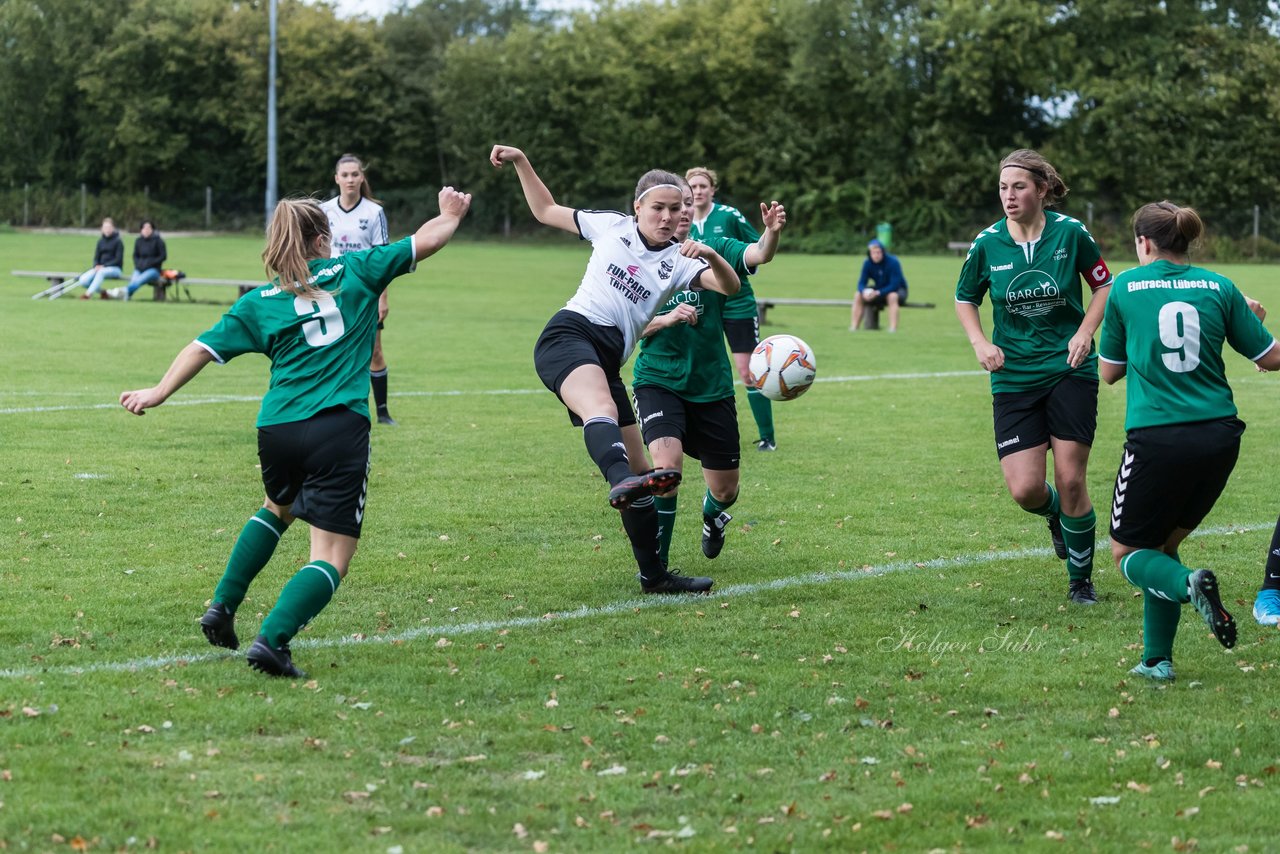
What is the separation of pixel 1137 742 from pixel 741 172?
194 ft

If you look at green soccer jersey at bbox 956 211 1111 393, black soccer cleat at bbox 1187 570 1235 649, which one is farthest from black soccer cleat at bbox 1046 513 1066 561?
black soccer cleat at bbox 1187 570 1235 649

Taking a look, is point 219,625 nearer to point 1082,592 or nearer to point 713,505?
point 713,505

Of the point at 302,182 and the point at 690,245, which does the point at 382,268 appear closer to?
the point at 690,245

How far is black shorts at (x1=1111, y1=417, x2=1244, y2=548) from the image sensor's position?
5.53 meters

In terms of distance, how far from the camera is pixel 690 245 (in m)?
6.64

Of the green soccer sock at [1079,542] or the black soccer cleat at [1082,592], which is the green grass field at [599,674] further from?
the green soccer sock at [1079,542]

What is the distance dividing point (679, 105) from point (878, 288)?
42.7m

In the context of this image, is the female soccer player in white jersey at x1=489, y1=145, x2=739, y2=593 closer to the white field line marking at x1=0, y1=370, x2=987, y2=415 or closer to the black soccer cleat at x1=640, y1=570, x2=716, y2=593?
the black soccer cleat at x1=640, y1=570, x2=716, y2=593

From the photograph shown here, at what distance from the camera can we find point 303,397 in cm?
561

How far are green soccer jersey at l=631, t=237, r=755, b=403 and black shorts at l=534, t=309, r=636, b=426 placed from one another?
49cm

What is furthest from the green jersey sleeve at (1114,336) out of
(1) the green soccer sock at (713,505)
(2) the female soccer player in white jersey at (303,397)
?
(2) the female soccer player in white jersey at (303,397)

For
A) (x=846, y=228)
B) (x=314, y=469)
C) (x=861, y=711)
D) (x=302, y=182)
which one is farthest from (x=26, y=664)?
(x=302, y=182)

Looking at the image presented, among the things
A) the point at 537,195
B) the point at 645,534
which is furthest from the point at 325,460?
the point at 537,195

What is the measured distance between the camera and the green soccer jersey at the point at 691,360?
7520 millimetres
